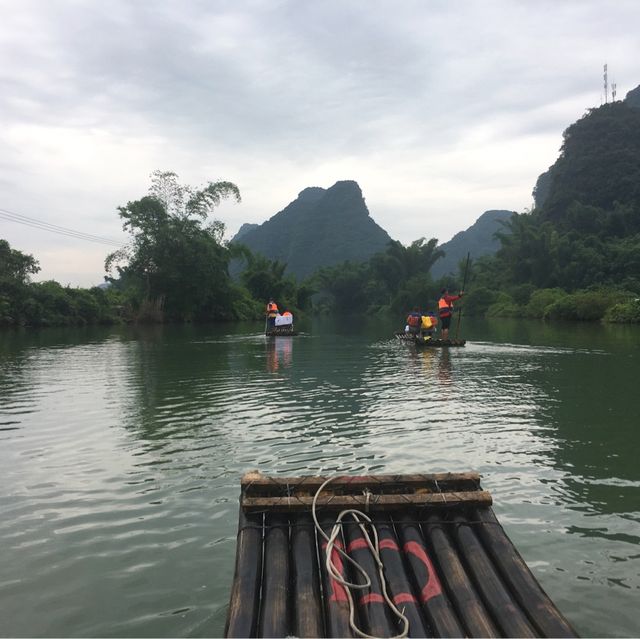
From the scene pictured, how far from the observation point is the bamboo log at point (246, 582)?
334cm

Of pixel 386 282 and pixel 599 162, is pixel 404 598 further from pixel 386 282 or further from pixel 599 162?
pixel 386 282

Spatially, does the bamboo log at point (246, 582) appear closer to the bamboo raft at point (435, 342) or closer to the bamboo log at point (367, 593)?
the bamboo log at point (367, 593)

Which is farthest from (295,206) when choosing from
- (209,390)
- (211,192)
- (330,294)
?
(209,390)

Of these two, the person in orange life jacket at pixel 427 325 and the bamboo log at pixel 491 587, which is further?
the person in orange life jacket at pixel 427 325

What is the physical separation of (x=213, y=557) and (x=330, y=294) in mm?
103386

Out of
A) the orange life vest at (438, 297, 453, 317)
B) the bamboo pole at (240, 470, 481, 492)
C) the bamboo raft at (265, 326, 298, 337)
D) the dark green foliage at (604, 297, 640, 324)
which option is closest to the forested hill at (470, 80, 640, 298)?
the dark green foliage at (604, 297, 640, 324)

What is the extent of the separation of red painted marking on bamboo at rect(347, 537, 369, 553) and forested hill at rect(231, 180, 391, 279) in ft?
497

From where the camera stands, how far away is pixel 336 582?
3.73 metres

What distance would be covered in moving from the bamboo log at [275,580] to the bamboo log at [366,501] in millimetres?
137

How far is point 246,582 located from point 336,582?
0.58 metres

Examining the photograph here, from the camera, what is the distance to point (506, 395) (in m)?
12.8

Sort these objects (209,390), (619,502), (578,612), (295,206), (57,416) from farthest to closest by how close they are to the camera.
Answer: (295,206) → (209,390) → (57,416) → (619,502) → (578,612)

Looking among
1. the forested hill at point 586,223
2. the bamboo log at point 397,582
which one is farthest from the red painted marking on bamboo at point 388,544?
the forested hill at point 586,223

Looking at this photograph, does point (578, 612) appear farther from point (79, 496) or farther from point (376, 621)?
point (79, 496)
